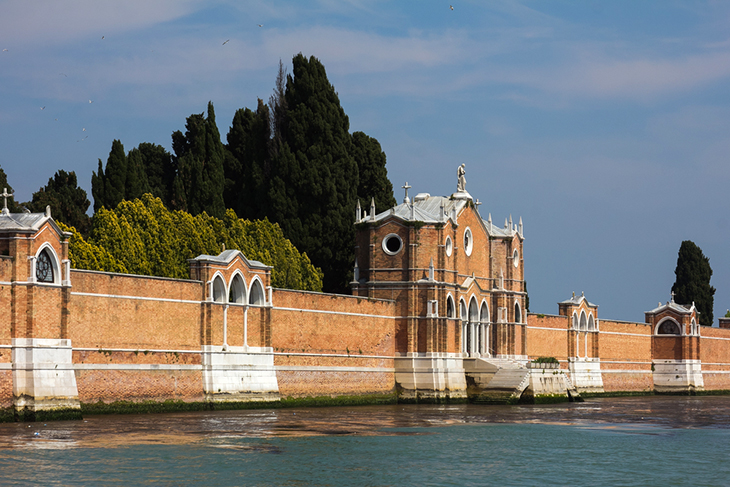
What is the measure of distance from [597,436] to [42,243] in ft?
48.9

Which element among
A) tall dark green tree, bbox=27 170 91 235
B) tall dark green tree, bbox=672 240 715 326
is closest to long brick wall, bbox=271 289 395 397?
tall dark green tree, bbox=27 170 91 235

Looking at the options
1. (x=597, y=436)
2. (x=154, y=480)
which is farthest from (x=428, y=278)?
(x=154, y=480)

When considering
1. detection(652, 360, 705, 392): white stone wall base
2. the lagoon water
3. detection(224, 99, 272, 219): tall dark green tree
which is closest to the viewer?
the lagoon water

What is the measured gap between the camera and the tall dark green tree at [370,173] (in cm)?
5438

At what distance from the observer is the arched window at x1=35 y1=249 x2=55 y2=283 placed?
91.4ft

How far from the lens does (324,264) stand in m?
49.9

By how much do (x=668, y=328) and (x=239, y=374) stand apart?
3615cm

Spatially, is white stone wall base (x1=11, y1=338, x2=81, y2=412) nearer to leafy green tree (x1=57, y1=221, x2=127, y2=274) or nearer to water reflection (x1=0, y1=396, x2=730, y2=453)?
water reflection (x1=0, y1=396, x2=730, y2=453)

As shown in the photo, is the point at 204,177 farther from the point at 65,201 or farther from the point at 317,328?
the point at 317,328

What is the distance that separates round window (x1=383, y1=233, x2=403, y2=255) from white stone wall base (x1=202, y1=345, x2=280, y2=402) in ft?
29.4

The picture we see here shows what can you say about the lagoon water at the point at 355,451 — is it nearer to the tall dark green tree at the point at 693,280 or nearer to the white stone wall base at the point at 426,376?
the white stone wall base at the point at 426,376

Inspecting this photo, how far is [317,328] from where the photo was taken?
38312 mm

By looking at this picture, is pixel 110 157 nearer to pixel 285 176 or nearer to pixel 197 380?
pixel 285 176

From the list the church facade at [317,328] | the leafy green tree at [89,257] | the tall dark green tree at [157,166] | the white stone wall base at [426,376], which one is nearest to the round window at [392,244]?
the church facade at [317,328]
